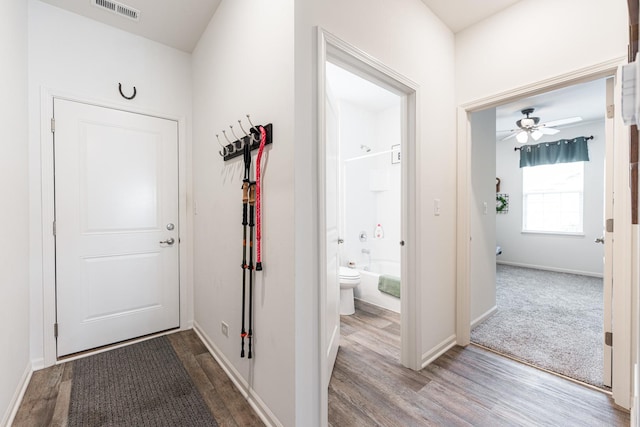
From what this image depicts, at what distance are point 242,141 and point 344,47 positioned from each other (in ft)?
2.70

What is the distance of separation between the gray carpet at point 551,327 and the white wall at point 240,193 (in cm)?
200

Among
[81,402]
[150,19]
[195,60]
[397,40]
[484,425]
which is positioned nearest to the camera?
[484,425]

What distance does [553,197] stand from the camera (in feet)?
17.8

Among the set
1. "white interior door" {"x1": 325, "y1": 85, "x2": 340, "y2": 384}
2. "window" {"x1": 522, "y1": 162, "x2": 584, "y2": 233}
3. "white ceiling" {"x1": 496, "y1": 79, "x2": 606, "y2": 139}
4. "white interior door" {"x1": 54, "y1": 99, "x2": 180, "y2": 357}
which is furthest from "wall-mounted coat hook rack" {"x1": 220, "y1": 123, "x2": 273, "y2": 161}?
"window" {"x1": 522, "y1": 162, "x2": 584, "y2": 233}

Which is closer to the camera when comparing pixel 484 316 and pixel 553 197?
pixel 484 316

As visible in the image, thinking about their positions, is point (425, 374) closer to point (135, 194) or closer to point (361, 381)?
point (361, 381)

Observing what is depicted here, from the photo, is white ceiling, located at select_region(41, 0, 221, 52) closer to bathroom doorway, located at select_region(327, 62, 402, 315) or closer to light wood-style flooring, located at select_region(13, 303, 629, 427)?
bathroom doorway, located at select_region(327, 62, 402, 315)

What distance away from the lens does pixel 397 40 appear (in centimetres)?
193

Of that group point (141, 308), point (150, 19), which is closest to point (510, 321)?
point (141, 308)

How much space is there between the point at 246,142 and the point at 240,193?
1.17ft

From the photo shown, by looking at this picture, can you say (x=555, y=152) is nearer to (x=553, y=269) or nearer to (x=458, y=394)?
(x=553, y=269)

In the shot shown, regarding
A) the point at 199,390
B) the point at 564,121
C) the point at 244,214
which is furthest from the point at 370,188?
the point at 564,121

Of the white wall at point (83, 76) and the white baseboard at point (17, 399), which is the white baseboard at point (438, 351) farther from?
the white baseboard at point (17, 399)

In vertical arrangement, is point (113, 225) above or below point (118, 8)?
below
